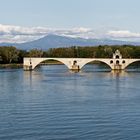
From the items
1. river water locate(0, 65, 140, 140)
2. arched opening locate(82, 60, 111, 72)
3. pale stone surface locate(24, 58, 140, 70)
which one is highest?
pale stone surface locate(24, 58, 140, 70)

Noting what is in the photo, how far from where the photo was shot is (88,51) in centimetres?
10012

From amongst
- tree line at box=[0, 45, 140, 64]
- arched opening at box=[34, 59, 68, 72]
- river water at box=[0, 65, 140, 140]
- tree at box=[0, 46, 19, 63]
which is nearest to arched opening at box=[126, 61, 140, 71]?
tree line at box=[0, 45, 140, 64]

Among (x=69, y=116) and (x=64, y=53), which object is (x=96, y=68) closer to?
(x=64, y=53)

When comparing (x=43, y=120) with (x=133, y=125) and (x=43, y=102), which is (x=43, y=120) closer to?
(x=133, y=125)

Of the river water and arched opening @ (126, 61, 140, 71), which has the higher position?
arched opening @ (126, 61, 140, 71)

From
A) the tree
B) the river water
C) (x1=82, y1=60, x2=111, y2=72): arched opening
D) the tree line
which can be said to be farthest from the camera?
the tree line

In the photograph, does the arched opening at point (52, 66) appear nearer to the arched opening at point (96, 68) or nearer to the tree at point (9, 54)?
the arched opening at point (96, 68)

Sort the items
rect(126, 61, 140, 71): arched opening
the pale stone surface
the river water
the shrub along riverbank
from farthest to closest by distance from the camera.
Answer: the shrub along riverbank
rect(126, 61, 140, 71): arched opening
the pale stone surface
the river water

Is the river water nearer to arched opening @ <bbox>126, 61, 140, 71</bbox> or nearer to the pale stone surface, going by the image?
the pale stone surface

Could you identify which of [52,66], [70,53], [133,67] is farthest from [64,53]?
[133,67]

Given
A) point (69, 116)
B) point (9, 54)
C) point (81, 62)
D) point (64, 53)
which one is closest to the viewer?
point (69, 116)

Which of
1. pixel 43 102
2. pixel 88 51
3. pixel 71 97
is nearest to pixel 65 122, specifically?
pixel 43 102

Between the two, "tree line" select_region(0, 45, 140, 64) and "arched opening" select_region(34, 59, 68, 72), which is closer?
"arched opening" select_region(34, 59, 68, 72)

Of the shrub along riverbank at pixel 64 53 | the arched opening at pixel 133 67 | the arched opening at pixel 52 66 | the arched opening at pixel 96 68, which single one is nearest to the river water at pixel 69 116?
the arched opening at pixel 96 68
